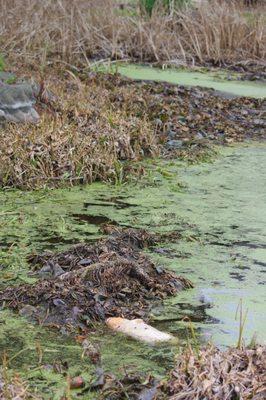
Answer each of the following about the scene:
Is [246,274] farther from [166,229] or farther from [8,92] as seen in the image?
[8,92]

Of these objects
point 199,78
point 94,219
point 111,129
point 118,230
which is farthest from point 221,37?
point 118,230

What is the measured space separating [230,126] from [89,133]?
1.74 m

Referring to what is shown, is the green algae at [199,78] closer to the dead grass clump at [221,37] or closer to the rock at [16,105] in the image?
the dead grass clump at [221,37]

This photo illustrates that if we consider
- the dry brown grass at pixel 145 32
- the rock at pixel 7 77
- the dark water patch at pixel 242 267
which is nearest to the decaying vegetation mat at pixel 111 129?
the rock at pixel 7 77

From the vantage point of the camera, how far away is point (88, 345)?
115 inches

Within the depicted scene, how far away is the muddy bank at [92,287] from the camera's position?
10.6 feet

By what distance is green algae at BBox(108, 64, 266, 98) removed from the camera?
28.4ft

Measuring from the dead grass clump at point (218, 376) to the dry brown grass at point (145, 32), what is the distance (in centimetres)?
668

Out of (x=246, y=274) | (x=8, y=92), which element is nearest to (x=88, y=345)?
(x=246, y=274)

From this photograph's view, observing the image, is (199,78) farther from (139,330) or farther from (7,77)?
(139,330)

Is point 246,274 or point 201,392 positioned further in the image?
point 246,274

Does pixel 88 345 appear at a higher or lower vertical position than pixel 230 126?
higher

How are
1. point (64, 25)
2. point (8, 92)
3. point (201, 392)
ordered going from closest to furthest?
point (201, 392) < point (8, 92) < point (64, 25)

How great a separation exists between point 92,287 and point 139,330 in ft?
1.35
